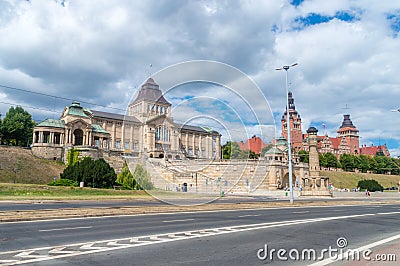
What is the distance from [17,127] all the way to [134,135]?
8154 cm

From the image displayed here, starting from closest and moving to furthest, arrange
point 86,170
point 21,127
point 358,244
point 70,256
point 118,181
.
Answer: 1. point 70,256
2. point 358,244
3. point 86,170
4. point 118,181
5. point 21,127

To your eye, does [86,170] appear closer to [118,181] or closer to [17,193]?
[118,181]

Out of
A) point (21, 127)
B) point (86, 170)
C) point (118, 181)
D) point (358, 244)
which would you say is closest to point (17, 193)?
point (86, 170)

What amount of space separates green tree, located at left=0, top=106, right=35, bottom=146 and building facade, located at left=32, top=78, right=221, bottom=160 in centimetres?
1058

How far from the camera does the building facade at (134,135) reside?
15477 millimetres

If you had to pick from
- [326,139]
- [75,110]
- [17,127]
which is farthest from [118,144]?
[326,139]

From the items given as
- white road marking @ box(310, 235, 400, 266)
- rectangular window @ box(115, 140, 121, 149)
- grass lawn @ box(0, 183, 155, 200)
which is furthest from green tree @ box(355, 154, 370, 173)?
white road marking @ box(310, 235, 400, 266)

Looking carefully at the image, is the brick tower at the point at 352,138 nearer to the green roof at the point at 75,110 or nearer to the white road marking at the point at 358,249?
the green roof at the point at 75,110

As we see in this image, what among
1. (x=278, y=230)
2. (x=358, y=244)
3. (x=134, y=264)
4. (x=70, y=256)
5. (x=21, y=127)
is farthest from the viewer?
(x=21, y=127)

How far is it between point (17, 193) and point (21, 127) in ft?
194

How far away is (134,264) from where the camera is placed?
327 inches

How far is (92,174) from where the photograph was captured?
55531 mm

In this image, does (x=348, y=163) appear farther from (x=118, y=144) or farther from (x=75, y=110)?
(x=75, y=110)

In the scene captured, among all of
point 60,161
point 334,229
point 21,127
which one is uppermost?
point 21,127
